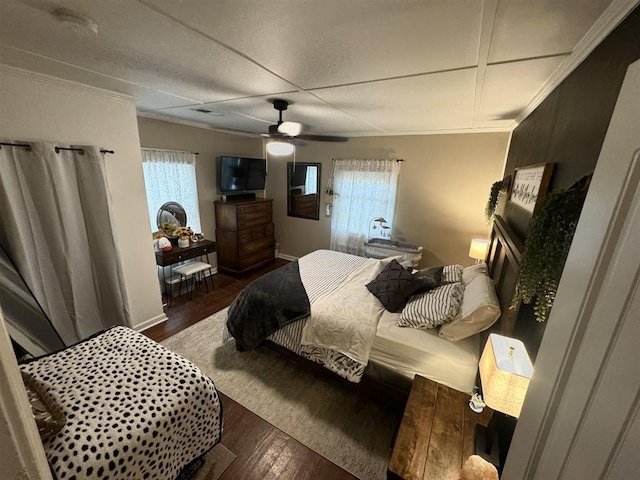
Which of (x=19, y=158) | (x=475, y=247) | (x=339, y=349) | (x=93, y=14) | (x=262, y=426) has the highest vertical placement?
(x=93, y=14)

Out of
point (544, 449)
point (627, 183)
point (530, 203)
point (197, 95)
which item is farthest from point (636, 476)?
point (197, 95)

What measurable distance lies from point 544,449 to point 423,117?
2.73m

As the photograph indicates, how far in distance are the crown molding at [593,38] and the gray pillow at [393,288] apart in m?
1.62

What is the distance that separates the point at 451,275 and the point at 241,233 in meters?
3.09

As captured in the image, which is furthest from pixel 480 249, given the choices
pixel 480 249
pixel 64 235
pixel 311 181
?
pixel 64 235

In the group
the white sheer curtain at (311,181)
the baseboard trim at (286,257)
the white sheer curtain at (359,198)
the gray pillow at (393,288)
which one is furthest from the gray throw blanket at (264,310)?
the baseboard trim at (286,257)

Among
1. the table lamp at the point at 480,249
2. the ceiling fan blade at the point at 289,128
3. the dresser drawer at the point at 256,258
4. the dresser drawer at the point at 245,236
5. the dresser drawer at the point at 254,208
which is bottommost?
the dresser drawer at the point at 256,258

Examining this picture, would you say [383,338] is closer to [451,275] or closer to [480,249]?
[451,275]

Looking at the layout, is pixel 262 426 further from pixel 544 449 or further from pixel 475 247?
pixel 475 247

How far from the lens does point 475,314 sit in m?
1.70

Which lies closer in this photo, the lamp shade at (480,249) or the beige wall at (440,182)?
the lamp shade at (480,249)

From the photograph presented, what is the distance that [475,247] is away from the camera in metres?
2.92

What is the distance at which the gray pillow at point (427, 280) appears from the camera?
2.24 meters

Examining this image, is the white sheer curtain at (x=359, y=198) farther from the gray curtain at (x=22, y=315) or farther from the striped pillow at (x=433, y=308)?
the gray curtain at (x=22, y=315)
